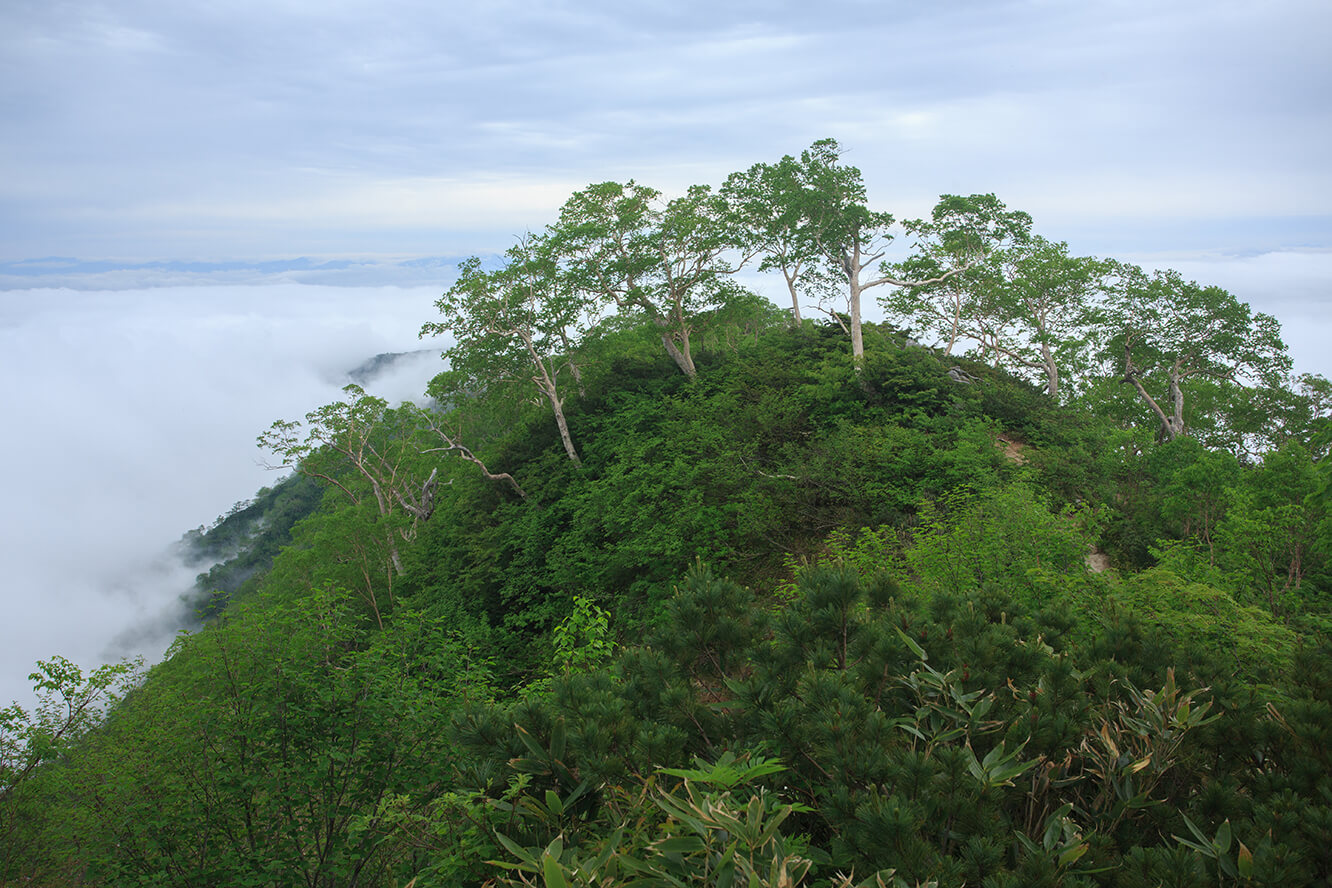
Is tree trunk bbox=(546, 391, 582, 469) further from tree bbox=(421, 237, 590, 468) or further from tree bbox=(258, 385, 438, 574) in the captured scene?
tree bbox=(258, 385, 438, 574)

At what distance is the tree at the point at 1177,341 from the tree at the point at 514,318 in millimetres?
19612

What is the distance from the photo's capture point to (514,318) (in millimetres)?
22875

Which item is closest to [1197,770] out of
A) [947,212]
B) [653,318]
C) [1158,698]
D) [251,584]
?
[1158,698]

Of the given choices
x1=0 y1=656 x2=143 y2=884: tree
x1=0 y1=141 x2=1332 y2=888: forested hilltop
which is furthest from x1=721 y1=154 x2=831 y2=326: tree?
x1=0 y1=656 x2=143 y2=884: tree

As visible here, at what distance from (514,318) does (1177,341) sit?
76.3 feet

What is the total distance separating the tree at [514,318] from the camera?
22.3 m

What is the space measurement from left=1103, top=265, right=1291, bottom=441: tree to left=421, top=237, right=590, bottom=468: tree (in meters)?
19.6

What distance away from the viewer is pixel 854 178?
21.6 m

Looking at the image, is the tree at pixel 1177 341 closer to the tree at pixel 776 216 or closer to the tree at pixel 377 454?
the tree at pixel 776 216

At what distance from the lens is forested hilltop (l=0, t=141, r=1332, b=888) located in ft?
10.6

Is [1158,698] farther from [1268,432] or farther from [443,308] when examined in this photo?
[1268,432]

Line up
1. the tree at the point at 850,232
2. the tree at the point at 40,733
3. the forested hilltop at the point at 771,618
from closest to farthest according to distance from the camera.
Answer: the forested hilltop at the point at 771,618
the tree at the point at 40,733
the tree at the point at 850,232

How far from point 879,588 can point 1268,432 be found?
90.9 feet

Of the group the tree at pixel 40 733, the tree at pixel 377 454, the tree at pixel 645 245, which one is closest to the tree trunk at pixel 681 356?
the tree at pixel 645 245
